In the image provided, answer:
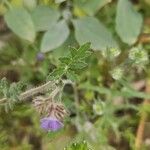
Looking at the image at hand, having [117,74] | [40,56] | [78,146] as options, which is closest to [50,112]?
[78,146]

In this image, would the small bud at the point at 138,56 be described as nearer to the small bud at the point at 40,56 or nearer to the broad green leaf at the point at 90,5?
the broad green leaf at the point at 90,5

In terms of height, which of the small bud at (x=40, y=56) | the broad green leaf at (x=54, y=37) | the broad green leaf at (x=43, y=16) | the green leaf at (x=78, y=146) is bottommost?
the green leaf at (x=78, y=146)

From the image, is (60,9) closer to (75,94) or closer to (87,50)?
(75,94)

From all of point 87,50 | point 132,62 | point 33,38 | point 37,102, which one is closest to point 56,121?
point 37,102

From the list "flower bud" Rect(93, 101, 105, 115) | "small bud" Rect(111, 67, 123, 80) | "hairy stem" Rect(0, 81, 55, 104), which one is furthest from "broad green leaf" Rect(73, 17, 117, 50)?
"hairy stem" Rect(0, 81, 55, 104)

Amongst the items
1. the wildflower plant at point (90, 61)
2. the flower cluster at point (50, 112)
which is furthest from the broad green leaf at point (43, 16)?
the flower cluster at point (50, 112)

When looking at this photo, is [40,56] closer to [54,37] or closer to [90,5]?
[54,37]
